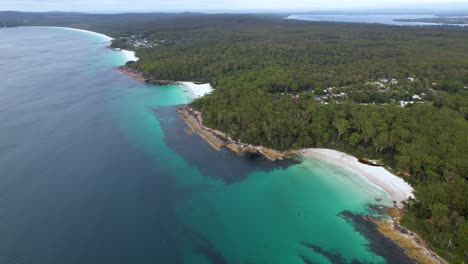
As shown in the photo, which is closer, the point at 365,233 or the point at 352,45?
the point at 365,233

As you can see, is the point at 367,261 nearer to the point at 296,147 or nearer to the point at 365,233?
the point at 365,233

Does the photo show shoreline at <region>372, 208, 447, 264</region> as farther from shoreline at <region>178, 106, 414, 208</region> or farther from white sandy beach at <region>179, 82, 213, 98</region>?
white sandy beach at <region>179, 82, 213, 98</region>

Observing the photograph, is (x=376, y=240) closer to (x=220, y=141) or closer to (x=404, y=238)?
(x=404, y=238)

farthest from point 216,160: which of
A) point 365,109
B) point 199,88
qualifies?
point 199,88

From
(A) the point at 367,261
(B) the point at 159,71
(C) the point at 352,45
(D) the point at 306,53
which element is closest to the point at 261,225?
(A) the point at 367,261

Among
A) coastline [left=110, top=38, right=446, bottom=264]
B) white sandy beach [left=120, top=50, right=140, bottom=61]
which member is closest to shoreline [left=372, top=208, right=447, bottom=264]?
coastline [left=110, top=38, right=446, bottom=264]
